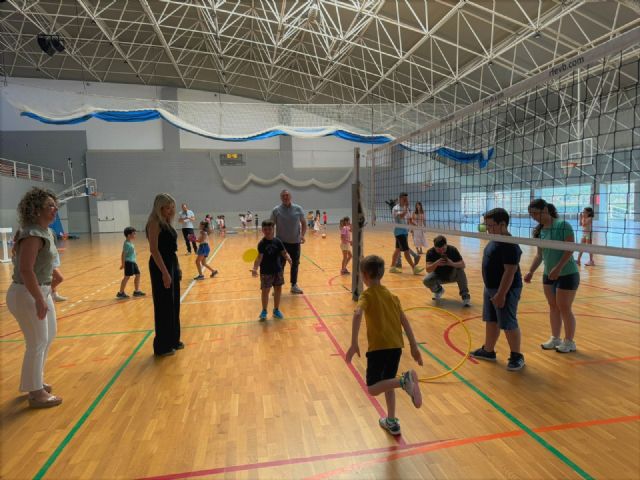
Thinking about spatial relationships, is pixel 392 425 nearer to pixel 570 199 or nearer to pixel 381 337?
pixel 381 337

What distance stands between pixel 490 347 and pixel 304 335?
209 cm

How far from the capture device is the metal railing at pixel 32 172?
19616mm

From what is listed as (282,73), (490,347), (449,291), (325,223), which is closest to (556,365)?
(490,347)

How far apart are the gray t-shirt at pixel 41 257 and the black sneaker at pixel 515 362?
3997mm

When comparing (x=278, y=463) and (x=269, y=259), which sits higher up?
(x=269, y=259)

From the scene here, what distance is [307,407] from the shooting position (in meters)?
3.04

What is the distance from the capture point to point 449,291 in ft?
22.5

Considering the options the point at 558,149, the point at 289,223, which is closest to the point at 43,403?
the point at 289,223

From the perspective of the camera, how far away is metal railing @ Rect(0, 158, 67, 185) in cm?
1962

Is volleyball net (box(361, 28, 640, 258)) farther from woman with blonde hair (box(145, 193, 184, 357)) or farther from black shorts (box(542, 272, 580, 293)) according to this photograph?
woman with blonde hair (box(145, 193, 184, 357))

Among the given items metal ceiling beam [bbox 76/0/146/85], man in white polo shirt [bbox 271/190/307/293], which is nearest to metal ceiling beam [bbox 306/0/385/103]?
metal ceiling beam [bbox 76/0/146/85]

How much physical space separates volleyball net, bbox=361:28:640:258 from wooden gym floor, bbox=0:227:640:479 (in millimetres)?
1258

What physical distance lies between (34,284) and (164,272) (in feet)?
3.98

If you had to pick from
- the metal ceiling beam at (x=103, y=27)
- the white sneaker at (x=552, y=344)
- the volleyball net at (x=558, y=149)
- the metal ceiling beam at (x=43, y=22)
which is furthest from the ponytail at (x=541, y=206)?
the metal ceiling beam at (x=43, y=22)
